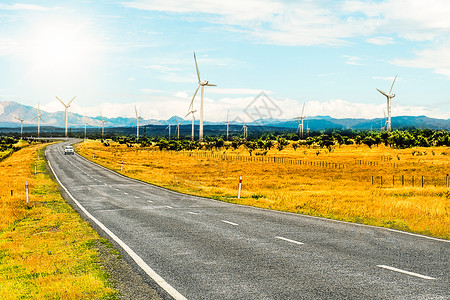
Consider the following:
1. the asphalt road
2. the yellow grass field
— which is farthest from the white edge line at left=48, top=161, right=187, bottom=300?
the yellow grass field

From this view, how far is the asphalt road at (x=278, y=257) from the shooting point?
23.7ft

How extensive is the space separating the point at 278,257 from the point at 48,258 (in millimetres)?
5801

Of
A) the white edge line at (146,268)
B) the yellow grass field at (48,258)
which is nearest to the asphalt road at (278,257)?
the white edge line at (146,268)

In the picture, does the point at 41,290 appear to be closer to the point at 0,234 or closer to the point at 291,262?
the point at 291,262

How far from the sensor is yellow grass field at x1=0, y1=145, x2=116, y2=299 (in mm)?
7449

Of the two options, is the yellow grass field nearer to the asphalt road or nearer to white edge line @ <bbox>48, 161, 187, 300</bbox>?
white edge line @ <bbox>48, 161, 187, 300</bbox>

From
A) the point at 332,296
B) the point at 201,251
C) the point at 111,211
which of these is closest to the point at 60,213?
the point at 111,211

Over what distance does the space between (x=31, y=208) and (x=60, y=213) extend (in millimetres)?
3120

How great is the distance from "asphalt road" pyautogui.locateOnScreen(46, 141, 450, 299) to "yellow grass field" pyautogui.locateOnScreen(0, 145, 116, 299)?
1047 millimetres

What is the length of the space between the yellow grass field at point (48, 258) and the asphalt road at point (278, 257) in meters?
1.05

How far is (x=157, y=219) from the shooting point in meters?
16.0

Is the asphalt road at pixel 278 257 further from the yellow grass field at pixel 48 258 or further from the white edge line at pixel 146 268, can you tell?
the yellow grass field at pixel 48 258

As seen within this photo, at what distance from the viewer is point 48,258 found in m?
9.94

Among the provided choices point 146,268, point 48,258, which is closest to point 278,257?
point 146,268
